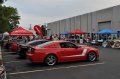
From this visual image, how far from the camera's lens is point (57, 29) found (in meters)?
84.8

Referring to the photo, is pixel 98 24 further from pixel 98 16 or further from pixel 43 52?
pixel 43 52

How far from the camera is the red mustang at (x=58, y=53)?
14.5 m

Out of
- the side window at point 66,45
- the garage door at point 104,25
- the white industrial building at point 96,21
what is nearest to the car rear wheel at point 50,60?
the side window at point 66,45

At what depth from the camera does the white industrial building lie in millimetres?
45406

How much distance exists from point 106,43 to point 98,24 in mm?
17636

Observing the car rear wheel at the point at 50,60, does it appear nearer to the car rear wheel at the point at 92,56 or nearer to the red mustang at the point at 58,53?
the red mustang at the point at 58,53

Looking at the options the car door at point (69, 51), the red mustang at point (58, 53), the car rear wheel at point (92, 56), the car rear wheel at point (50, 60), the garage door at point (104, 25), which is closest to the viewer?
the red mustang at point (58, 53)

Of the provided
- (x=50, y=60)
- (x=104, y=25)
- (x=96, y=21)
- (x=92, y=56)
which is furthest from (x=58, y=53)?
(x=96, y=21)

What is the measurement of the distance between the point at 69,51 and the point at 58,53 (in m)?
0.78

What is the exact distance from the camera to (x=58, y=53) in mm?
15109

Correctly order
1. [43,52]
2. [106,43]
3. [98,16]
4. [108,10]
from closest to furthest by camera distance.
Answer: [43,52] → [106,43] → [108,10] → [98,16]

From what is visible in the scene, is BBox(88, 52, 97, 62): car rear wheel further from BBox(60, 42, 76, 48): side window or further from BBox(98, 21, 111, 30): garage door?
BBox(98, 21, 111, 30): garage door

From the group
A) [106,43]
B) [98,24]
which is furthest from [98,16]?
[106,43]

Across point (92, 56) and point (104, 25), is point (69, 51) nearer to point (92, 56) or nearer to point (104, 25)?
point (92, 56)
